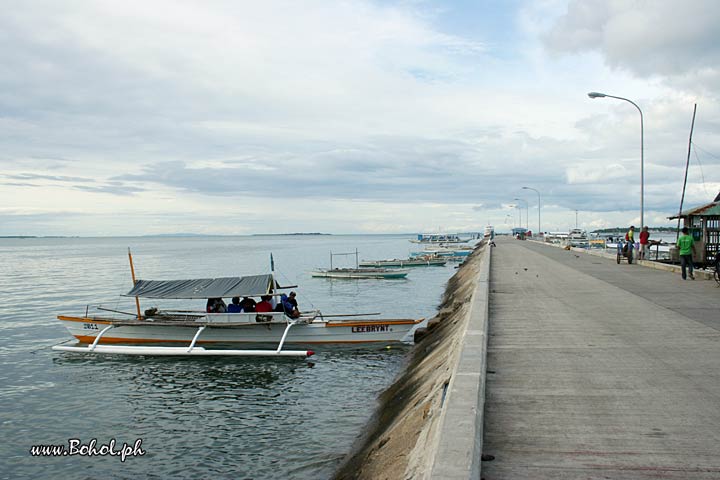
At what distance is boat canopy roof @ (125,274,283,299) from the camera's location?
885 inches

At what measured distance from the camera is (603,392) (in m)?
6.80

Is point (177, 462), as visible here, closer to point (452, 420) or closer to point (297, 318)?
point (452, 420)

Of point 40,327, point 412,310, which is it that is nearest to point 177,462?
point 40,327

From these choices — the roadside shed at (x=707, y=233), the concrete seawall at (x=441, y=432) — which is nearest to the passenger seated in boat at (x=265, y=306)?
the concrete seawall at (x=441, y=432)

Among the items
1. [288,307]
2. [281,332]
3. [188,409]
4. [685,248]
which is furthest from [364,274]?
[188,409]

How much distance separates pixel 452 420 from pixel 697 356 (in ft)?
17.6

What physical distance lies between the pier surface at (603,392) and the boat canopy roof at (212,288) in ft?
37.9

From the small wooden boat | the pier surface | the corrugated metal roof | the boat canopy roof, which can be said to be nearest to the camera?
the pier surface

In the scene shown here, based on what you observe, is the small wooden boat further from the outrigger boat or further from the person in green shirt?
the person in green shirt

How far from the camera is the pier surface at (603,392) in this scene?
4883 millimetres

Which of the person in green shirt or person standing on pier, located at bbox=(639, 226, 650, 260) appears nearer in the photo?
the person in green shirt

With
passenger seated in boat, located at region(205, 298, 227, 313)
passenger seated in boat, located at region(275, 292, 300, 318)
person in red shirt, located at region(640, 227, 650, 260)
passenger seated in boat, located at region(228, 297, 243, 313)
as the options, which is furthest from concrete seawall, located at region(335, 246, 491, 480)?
person in red shirt, located at region(640, 227, 650, 260)

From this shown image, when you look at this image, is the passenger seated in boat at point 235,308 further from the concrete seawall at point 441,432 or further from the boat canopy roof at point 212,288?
the concrete seawall at point 441,432

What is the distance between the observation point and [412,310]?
35281 mm
